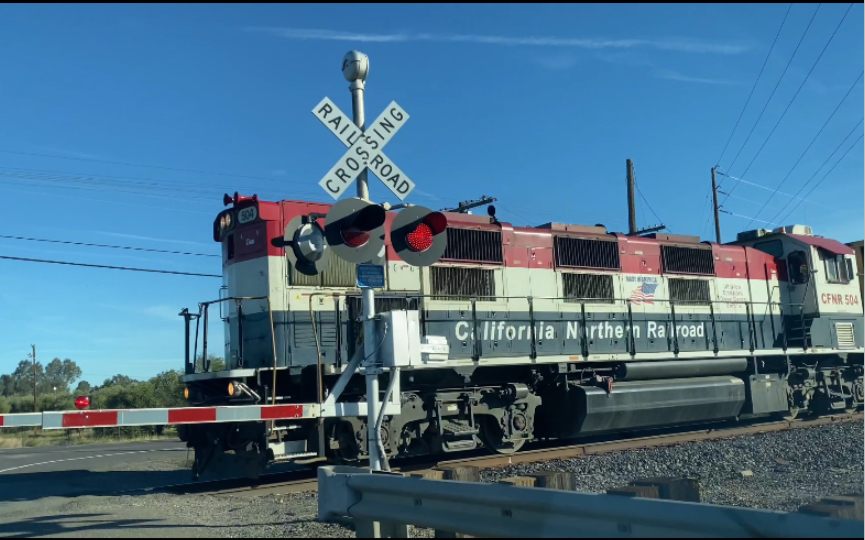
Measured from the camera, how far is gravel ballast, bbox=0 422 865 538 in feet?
21.1

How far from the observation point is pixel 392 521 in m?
5.02

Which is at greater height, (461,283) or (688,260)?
(688,260)

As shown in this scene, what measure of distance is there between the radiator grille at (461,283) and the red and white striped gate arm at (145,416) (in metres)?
4.11

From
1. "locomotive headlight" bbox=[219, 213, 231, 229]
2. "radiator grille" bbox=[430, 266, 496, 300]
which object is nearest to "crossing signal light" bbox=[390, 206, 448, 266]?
"radiator grille" bbox=[430, 266, 496, 300]

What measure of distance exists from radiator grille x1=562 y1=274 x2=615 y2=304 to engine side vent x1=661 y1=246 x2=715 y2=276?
175cm

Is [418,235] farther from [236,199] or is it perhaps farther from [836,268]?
[836,268]

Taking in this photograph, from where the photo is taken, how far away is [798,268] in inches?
657

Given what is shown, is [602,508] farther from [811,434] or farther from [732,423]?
[732,423]

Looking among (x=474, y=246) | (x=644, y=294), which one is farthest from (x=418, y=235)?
(x=644, y=294)

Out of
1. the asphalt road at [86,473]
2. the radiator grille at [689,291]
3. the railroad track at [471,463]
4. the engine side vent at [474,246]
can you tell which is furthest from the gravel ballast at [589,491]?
the engine side vent at [474,246]

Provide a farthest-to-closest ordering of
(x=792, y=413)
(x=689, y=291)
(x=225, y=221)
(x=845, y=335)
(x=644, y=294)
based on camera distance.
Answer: (x=845, y=335)
(x=792, y=413)
(x=689, y=291)
(x=644, y=294)
(x=225, y=221)

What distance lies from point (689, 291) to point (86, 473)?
39.1 feet

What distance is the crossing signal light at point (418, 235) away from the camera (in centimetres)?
641

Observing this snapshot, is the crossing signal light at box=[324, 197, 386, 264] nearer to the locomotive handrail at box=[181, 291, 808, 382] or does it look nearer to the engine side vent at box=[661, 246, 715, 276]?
the locomotive handrail at box=[181, 291, 808, 382]
